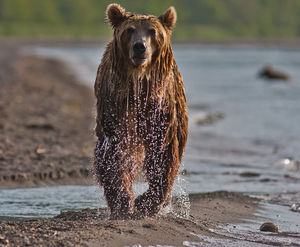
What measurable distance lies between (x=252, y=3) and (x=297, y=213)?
161m

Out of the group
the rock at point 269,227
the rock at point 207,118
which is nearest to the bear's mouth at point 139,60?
the rock at point 269,227

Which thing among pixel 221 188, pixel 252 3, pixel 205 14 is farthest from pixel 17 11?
pixel 221 188

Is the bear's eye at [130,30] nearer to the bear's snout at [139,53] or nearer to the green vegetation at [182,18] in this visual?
the bear's snout at [139,53]

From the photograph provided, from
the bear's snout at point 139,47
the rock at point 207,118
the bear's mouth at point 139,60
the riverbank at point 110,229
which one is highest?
the bear's snout at point 139,47

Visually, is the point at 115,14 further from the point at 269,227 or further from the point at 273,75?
the point at 273,75

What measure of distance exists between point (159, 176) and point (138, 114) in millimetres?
644

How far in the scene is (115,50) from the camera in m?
6.11

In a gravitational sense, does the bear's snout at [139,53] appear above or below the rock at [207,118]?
above

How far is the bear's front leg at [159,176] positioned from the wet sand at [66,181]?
0.68ft

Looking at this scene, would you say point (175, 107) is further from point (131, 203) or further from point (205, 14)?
point (205, 14)

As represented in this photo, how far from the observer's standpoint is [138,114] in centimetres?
627

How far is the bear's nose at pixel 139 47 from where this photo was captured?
5867mm

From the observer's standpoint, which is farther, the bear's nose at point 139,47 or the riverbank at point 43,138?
the riverbank at point 43,138

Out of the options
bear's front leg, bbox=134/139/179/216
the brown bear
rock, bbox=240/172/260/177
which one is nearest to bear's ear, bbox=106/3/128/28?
the brown bear
